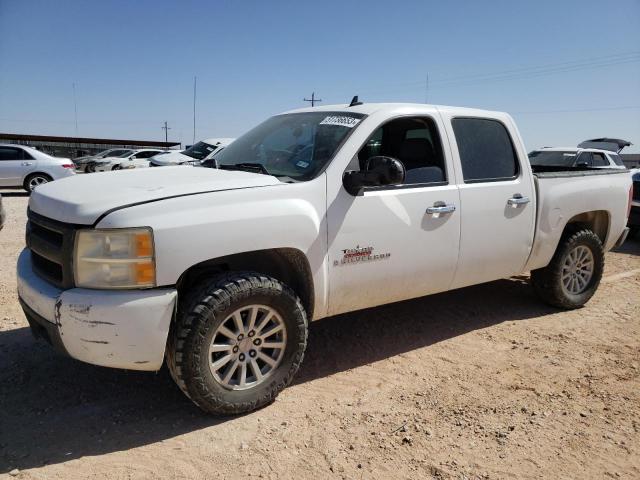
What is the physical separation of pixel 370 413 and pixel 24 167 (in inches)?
573

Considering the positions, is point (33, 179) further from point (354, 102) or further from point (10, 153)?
point (354, 102)

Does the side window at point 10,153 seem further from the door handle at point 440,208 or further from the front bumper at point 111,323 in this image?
the door handle at point 440,208

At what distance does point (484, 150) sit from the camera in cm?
420

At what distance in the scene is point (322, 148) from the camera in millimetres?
3482

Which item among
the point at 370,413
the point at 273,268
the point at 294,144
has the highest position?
the point at 294,144

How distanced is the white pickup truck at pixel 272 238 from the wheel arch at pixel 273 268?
11mm

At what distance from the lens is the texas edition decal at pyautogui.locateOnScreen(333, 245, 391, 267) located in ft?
10.8

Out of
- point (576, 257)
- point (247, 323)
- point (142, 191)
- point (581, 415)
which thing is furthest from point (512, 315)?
point (142, 191)

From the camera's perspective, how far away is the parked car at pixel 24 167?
14.2 meters

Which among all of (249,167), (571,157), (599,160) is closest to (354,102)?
(249,167)

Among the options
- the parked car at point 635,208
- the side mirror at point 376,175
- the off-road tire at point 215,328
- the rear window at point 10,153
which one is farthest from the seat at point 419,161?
the rear window at point 10,153

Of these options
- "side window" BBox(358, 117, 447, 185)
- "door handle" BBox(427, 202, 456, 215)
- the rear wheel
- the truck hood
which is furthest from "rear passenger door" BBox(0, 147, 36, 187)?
"door handle" BBox(427, 202, 456, 215)

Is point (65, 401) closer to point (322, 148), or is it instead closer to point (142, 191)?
point (142, 191)

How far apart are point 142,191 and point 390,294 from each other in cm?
184
